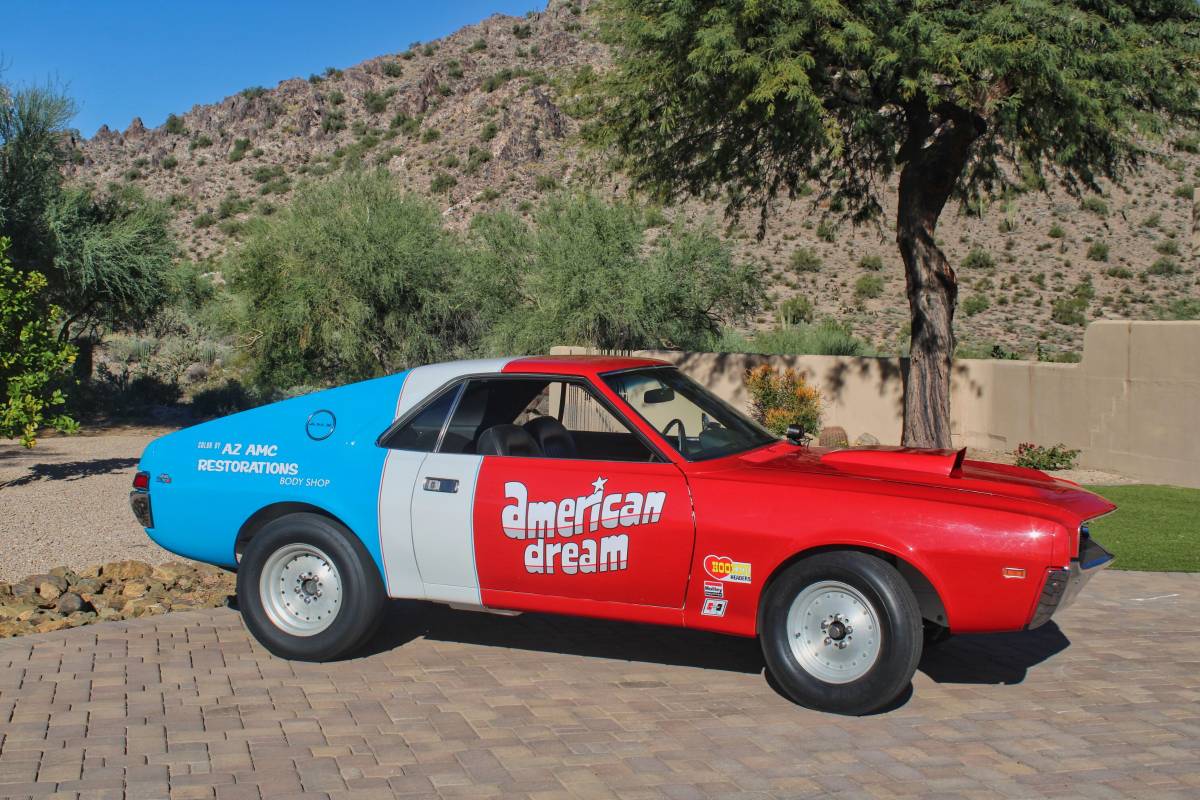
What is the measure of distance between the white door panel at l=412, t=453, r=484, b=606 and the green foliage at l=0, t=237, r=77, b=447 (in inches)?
396

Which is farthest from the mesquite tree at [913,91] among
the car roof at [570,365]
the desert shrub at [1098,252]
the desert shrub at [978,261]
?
the desert shrub at [1098,252]

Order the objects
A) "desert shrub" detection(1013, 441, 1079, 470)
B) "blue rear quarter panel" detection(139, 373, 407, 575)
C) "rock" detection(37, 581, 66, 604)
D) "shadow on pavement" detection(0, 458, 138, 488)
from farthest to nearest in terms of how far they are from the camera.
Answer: "desert shrub" detection(1013, 441, 1079, 470)
"shadow on pavement" detection(0, 458, 138, 488)
"rock" detection(37, 581, 66, 604)
"blue rear quarter panel" detection(139, 373, 407, 575)

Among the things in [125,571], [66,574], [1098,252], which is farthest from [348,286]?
[1098,252]

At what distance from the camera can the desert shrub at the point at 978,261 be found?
146 feet

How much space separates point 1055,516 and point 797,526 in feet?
4.03

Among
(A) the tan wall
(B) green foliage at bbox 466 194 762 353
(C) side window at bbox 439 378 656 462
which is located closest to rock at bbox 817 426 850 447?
(A) the tan wall

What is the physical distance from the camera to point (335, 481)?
639cm

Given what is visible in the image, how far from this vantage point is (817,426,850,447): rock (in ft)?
65.7

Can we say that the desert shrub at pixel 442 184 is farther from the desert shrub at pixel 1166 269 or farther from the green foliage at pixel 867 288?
the desert shrub at pixel 1166 269

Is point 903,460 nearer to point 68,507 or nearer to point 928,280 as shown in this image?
point 928,280

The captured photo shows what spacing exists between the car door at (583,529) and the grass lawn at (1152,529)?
18.1ft

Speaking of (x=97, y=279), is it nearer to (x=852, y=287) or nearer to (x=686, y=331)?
(x=686, y=331)

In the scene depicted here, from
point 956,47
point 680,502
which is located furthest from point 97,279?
point 680,502

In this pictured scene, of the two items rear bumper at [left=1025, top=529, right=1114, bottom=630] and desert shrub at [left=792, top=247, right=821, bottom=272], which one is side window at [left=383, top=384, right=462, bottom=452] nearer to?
rear bumper at [left=1025, top=529, right=1114, bottom=630]
